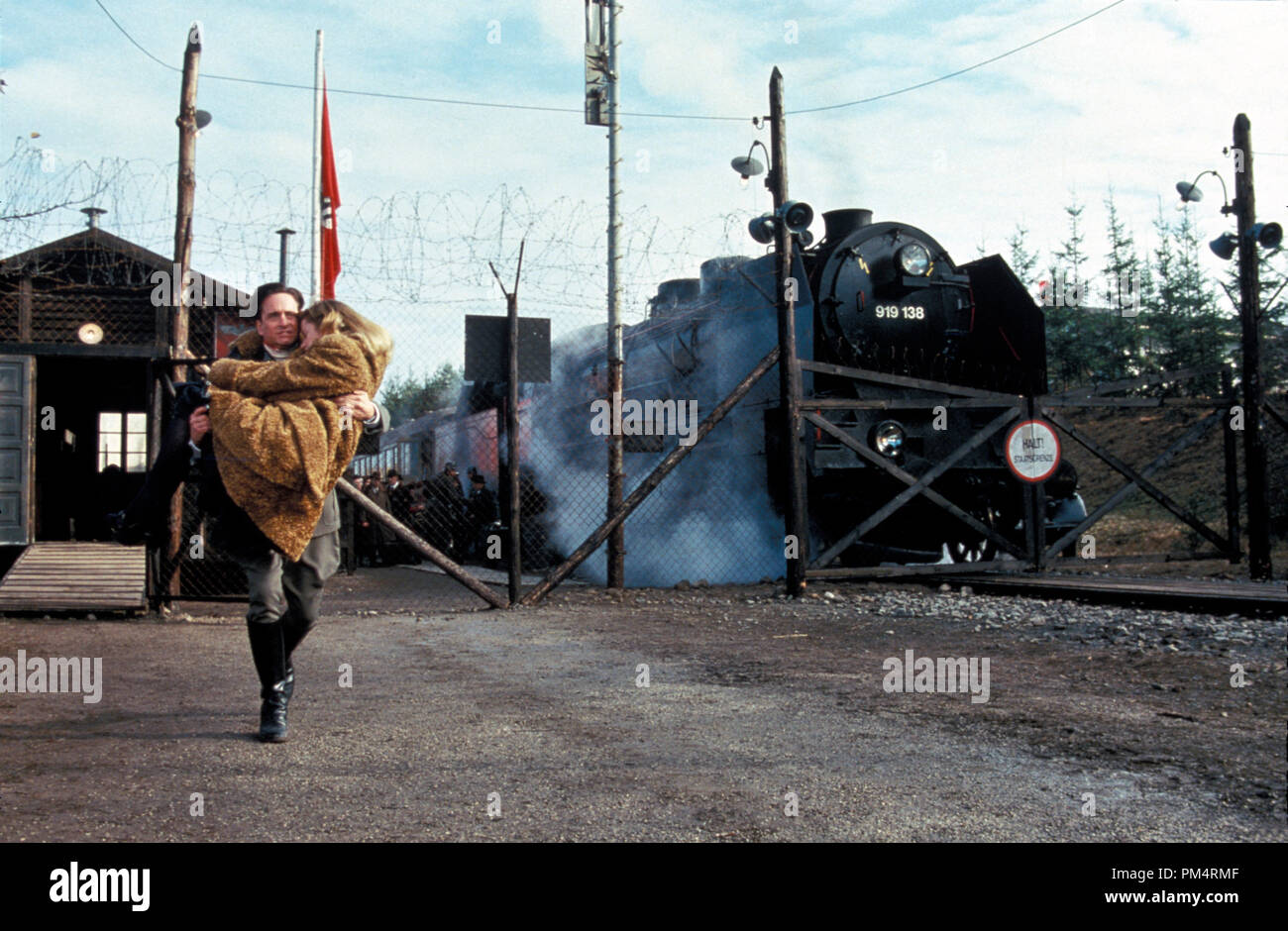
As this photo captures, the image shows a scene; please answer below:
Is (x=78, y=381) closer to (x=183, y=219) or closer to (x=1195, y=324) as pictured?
(x=183, y=219)

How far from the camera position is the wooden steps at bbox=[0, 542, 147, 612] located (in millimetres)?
8672

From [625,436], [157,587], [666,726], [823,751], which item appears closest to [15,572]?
[157,587]

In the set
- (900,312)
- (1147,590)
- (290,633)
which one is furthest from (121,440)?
(1147,590)

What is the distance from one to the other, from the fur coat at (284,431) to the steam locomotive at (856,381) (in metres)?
6.75

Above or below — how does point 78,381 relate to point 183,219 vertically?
below

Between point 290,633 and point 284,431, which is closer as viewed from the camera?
point 284,431

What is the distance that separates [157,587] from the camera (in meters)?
8.73

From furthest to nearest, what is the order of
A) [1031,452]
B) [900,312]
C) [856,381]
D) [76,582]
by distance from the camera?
1. [900,312]
2. [856,381]
3. [1031,452]
4. [76,582]

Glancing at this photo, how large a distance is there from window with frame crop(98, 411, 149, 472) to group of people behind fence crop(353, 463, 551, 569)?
3.30 m

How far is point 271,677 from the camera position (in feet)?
13.1

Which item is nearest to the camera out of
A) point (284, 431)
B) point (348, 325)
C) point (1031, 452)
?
point (284, 431)

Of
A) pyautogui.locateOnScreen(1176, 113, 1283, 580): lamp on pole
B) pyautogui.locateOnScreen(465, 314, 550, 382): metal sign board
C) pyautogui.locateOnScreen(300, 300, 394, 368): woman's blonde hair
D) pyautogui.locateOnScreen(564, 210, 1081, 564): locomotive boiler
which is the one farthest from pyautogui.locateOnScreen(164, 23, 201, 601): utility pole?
pyautogui.locateOnScreen(1176, 113, 1283, 580): lamp on pole

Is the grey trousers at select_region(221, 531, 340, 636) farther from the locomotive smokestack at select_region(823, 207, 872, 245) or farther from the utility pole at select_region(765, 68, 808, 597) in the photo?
the locomotive smokestack at select_region(823, 207, 872, 245)

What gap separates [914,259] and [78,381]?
37.1 feet
